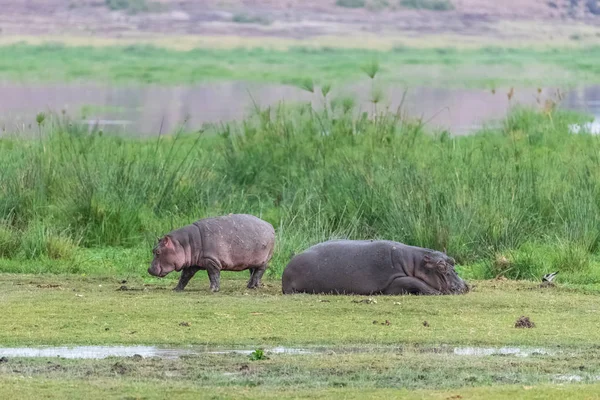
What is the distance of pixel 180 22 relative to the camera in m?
52.2

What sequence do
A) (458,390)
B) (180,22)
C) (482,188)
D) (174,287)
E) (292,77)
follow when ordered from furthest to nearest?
(180,22) → (292,77) → (482,188) → (174,287) → (458,390)

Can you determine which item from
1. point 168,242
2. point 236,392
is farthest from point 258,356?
point 168,242

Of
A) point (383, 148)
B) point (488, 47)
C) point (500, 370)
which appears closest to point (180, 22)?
point (488, 47)

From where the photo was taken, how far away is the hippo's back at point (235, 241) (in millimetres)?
9898

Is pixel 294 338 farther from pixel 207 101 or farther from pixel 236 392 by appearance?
pixel 207 101

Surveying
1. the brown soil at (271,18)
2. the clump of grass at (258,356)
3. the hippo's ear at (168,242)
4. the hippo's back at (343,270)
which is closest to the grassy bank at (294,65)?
the brown soil at (271,18)

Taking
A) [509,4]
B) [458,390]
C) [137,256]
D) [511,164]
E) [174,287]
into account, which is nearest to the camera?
Answer: [458,390]

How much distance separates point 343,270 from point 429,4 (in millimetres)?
46023

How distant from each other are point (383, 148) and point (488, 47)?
136 feet

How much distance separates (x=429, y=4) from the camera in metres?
54.8

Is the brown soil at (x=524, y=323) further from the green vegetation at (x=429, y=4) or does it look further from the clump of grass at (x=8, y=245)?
the green vegetation at (x=429, y=4)

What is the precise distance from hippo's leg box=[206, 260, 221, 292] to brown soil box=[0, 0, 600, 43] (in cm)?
4193

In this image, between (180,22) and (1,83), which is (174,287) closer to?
(1,83)

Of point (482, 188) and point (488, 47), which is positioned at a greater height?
point (482, 188)
